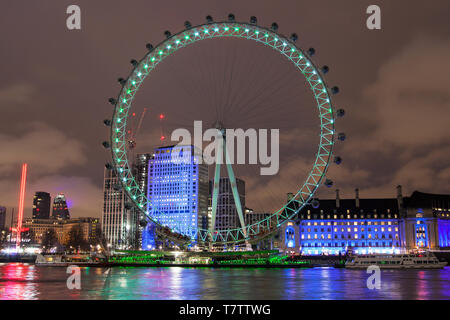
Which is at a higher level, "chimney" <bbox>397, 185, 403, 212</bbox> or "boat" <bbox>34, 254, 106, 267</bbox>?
"chimney" <bbox>397, 185, 403, 212</bbox>

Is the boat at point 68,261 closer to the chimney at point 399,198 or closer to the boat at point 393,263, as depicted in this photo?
the boat at point 393,263

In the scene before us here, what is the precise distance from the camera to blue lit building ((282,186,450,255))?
494 feet

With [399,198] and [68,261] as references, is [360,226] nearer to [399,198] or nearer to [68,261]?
[399,198]

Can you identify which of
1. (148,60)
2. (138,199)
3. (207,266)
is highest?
(148,60)

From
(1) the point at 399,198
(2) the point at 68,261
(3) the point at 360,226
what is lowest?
(2) the point at 68,261

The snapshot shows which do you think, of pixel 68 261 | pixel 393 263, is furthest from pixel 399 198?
pixel 68 261

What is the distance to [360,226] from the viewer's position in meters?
156

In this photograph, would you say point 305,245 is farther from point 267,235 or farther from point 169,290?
point 169,290

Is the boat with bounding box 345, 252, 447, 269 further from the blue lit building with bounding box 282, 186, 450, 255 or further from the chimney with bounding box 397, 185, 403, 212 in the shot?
the chimney with bounding box 397, 185, 403, 212

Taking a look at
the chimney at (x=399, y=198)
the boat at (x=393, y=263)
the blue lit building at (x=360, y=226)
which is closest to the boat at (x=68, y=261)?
the boat at (x=393, y=263)

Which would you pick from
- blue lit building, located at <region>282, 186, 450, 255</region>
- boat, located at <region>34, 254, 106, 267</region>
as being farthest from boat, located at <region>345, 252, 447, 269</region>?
blue lit building, located at <region>282, 186, 450, 255</region>

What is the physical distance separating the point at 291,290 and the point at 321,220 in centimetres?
11915

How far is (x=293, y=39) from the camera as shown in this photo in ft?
192
